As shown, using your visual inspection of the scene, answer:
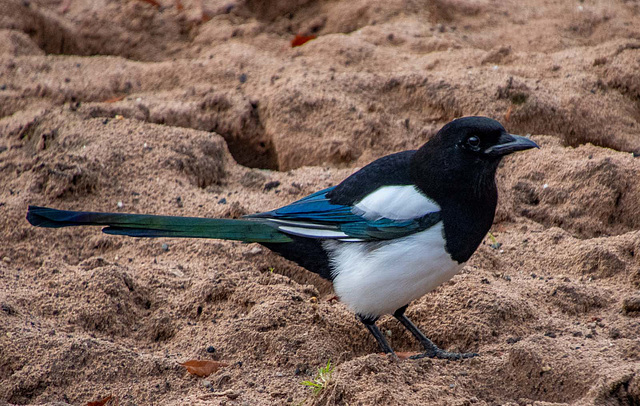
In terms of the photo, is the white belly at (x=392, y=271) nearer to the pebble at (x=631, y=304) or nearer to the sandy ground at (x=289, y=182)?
the sandy ground at (x=289, y=182)

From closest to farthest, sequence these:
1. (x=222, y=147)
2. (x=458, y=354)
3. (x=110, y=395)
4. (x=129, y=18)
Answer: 1. (x=110, y=395)
2. (x=458, y=354)
3. (x=222, y=147)
4. (x=129, y=18)

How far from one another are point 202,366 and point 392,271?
917 millimetres

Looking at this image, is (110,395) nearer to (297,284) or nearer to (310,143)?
(297,284)

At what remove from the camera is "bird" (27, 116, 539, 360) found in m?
3.29

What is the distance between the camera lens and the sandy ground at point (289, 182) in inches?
125

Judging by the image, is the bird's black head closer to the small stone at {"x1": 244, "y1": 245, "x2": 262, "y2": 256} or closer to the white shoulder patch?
the white shoulder patch

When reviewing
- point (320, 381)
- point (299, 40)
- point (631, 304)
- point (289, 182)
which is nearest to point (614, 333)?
point (631, 304)

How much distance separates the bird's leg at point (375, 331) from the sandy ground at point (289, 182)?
103 mm

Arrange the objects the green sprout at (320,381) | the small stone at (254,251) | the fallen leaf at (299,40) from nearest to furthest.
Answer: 1. the green sprout at (320,381)
2. the small stone at (254,251)
3. the fallen leaf at (299,40)

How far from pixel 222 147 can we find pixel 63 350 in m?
2.11

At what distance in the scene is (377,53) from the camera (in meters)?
5.86

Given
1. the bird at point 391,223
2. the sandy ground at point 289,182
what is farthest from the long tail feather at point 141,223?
the sandy ground at point 289,182

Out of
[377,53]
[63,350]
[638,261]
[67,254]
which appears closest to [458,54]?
[377,53]

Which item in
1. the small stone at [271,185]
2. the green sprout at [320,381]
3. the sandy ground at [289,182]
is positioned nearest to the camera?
the green sprout at [320,381]
